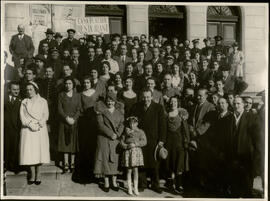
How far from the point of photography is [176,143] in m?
3.47

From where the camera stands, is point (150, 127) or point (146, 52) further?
point (146, 52)

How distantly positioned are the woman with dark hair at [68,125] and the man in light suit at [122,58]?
1.57 feet

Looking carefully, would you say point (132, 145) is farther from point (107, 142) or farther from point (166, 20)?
point (166, 20)

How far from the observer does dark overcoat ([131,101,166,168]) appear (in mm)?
3455

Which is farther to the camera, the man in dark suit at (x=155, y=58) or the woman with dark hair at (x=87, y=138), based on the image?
the man in dark suit at (x=155, y=58)

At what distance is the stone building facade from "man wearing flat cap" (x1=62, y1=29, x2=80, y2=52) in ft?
→ 0.18

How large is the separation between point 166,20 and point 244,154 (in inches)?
56.6

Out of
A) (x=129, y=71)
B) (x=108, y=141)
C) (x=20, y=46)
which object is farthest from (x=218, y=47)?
(x=20, y=46)

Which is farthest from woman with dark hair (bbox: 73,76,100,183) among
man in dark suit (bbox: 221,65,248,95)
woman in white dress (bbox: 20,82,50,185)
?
man in dark suit (bbox: 221,65,248,95)

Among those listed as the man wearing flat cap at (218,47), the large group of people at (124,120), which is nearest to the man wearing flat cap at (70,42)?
the large group of people at (124,120)

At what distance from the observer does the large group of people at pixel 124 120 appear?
11.3 ft

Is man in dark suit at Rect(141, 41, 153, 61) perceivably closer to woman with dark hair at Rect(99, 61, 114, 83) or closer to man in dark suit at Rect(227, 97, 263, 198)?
woman with dark hair at Rect(99, 61, 114, 83)

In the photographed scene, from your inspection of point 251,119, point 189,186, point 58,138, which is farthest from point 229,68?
point 58,138

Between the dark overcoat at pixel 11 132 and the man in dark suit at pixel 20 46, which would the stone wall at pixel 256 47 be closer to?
the man in dark suit at pixel 20 46
